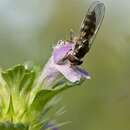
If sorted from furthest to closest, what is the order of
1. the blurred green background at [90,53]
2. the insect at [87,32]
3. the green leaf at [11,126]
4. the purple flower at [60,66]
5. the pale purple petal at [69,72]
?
the blurred green background at [90,53] < the insect at [87,32] < the purple flower at [60,66] < the pale purple petal at [69,72] < the green leaf at [11,126]

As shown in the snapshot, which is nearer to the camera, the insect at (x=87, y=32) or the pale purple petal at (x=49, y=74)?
the pale purple petal at (x=49, y=74)

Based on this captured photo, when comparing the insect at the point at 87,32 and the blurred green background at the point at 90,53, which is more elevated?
the blurred green background at the point at 90,53

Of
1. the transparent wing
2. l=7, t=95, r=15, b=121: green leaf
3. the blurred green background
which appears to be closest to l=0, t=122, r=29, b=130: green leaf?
l=7, t=95, r=15, b=121: green leaf

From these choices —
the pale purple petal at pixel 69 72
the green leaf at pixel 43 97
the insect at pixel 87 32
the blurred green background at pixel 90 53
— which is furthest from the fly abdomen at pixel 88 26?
the blurred green background at pixel 90 53

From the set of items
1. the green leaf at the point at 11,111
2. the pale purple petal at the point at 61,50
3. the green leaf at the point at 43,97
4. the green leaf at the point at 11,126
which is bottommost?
the green leaf at the point at 11,126

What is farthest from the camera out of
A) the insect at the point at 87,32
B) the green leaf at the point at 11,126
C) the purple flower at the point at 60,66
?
the insect at the point at 87,32

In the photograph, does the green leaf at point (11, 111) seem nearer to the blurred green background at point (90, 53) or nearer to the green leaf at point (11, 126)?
the green leaf at point (11, 126)

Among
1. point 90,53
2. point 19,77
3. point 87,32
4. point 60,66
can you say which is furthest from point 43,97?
point 90,53
